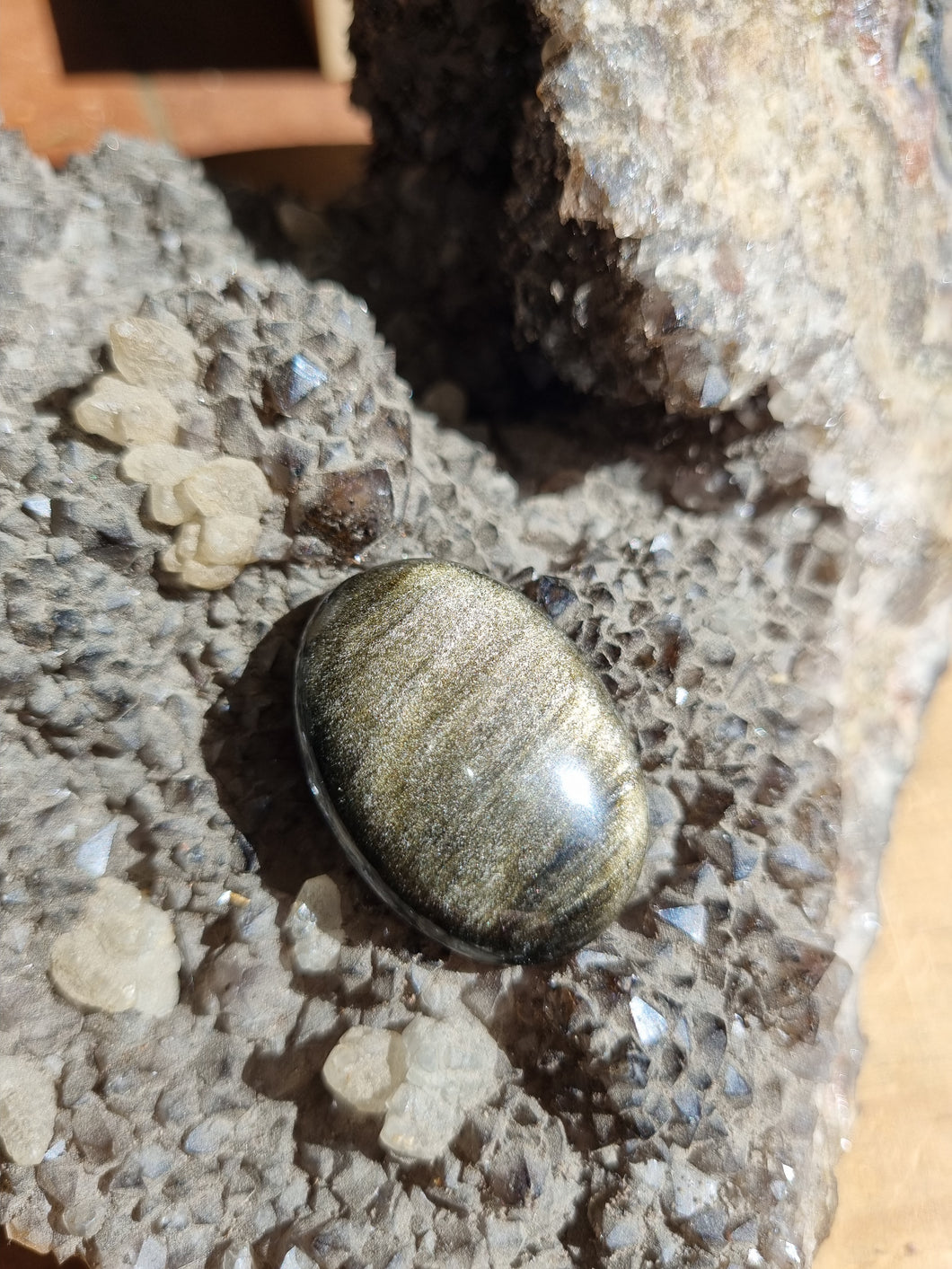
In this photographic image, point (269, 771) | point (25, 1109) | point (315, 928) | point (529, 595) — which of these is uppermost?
point (529, 595)

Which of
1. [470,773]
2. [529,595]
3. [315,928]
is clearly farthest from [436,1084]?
[529,595]

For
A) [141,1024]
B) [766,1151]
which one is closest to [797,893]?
[766,1151]

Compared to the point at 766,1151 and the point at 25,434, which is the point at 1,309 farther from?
the point at 766,1151

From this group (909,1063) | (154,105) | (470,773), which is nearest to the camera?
(470,773)

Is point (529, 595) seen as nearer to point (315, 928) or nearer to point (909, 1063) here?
point (315, 928)

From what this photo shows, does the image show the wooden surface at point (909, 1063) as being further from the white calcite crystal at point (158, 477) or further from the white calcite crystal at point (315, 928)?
the white calcite crystal at point (158, 477)

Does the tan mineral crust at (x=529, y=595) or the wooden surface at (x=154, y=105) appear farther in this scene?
the wooden surface at (x=154, y=105)

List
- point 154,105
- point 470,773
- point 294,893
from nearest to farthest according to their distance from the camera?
point 470,773, point 294,893, point 154,105

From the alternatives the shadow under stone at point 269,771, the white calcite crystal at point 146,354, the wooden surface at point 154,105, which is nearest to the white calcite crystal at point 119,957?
the shadow under stone at point 269,771
